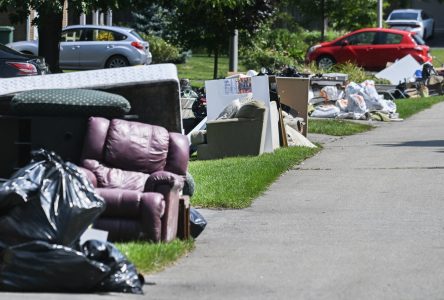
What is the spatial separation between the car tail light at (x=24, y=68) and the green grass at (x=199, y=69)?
13138 mm

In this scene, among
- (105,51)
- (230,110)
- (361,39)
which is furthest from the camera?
(361,39)

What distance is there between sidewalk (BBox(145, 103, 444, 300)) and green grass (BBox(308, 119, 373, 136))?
4.56 m

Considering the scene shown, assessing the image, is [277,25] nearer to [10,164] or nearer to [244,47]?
[244,47]

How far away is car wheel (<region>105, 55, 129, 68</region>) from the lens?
35.5 m

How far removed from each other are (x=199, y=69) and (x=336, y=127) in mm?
19282

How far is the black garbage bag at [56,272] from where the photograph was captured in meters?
7.61

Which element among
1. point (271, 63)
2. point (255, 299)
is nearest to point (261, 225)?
point (255, 299)

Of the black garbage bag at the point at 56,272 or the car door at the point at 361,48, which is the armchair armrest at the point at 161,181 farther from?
the car door at the point at 361,48

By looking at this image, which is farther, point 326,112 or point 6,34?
point 6,34

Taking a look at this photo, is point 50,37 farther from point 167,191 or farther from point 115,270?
point 115,270

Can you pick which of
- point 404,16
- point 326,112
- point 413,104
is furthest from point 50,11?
point 404,16

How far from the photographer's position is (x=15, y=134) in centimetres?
1009

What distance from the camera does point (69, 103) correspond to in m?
9.91

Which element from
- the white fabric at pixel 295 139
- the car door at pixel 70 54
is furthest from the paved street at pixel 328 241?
the car door at pixel 70 54
